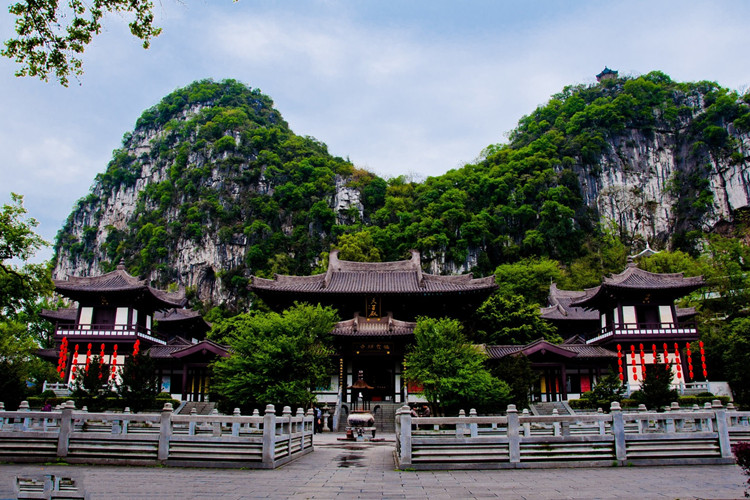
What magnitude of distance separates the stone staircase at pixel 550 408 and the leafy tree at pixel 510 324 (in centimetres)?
505

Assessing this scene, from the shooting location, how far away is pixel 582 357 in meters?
27.6

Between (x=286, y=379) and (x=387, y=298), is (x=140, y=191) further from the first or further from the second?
(x=286, y=379)

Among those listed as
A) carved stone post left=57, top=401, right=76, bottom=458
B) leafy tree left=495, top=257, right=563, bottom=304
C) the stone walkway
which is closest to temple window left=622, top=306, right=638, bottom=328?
leafy tree left=495, top=257, right=563, bottom=304

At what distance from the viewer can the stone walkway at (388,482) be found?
21.8 ft

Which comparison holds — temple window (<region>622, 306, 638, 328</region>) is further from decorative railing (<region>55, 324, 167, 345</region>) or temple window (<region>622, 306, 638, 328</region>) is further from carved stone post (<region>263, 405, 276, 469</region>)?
decorative railing (<region>55, 324, 167, 345</region>)

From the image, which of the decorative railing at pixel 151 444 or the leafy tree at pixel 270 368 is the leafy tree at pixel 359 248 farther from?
the decorative railing at pixel 151 444

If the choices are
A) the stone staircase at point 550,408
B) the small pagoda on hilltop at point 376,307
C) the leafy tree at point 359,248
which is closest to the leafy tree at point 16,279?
the small pagoda on hilltop at point 376,307

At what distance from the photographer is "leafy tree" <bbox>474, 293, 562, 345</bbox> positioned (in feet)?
98.9

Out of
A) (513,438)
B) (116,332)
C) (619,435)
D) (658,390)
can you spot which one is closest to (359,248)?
(116,332)

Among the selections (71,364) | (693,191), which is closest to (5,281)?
(71,364)

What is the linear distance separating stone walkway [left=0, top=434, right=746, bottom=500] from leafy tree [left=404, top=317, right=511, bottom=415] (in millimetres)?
8900

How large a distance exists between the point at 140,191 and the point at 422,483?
81500mm

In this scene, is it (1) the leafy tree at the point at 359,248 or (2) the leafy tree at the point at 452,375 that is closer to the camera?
(2) the leafy tree at the point at 452,375

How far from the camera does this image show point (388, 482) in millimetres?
7922
